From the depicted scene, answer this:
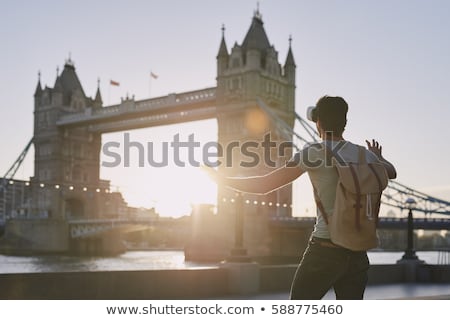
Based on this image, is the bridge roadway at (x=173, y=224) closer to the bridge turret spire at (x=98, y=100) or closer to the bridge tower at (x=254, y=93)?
the bridge tower at (x=254, y=93)

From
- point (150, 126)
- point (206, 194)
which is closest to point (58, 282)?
point (206, 194)

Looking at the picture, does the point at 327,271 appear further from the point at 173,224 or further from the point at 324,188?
the point at 173,224

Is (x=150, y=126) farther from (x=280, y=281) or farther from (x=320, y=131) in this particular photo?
(x=320, y=131)

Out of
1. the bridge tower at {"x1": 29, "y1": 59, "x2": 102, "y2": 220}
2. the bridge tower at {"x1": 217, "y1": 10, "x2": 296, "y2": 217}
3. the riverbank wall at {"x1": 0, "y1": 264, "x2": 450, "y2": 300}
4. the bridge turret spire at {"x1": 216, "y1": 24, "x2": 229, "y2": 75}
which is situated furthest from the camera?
the bridge tower at {"x1": 29, "y1": 59, "x2": 102, "y2": 220}

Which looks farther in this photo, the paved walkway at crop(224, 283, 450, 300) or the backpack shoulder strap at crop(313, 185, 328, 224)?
the paved walkway at crop(224, 283, 450, 300)

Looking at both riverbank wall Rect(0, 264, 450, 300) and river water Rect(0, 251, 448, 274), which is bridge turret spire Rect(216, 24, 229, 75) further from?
riverbank wall Rect(0, 264, 450, 300)

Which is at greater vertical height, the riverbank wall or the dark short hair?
the dark short hair

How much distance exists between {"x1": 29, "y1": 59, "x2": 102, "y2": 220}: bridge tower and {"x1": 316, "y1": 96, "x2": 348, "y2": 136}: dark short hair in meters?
49.0

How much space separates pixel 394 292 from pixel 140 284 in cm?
293

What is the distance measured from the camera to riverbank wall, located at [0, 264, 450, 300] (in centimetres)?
545

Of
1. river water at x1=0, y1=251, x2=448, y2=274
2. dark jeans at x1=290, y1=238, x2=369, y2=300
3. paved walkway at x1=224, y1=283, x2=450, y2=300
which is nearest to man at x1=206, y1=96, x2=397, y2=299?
dark jeans at x1=290, y1=238, x2=369, y2=300

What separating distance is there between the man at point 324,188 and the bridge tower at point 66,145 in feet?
161

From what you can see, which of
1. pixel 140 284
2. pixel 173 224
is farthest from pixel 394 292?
pixel 173 224

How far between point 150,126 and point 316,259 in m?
44.6
